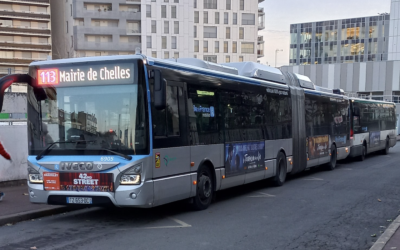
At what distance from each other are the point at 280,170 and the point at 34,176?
27.4ft

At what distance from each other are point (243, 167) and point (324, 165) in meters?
8.57

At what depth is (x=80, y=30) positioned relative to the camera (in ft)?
266

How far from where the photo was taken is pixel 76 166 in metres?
8.38

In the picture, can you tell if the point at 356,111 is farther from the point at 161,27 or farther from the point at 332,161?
the point at 161,27

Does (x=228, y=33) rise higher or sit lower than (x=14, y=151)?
higher

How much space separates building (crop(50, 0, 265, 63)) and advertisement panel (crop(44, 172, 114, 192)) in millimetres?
72817

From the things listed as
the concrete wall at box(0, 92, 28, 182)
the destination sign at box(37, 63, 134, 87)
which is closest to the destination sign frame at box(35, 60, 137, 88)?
the destination sign at box(37, 63, 134, 87)

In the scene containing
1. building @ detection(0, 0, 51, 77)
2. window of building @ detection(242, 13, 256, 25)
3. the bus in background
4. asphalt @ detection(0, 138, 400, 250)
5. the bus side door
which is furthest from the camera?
window of building @ detection(242, 13, 256, 25)

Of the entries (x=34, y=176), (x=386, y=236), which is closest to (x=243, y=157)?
(x=386, y=236)

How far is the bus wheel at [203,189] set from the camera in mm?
10039

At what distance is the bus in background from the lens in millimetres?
23281

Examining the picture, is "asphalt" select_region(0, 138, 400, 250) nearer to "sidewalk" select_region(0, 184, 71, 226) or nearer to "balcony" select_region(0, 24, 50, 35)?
"sidewalk" select_region(0, 184, 71, 226)

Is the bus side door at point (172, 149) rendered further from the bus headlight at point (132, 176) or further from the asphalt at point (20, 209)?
the asphalt at point (20, 209)

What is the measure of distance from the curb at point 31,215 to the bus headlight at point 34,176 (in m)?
0.80
